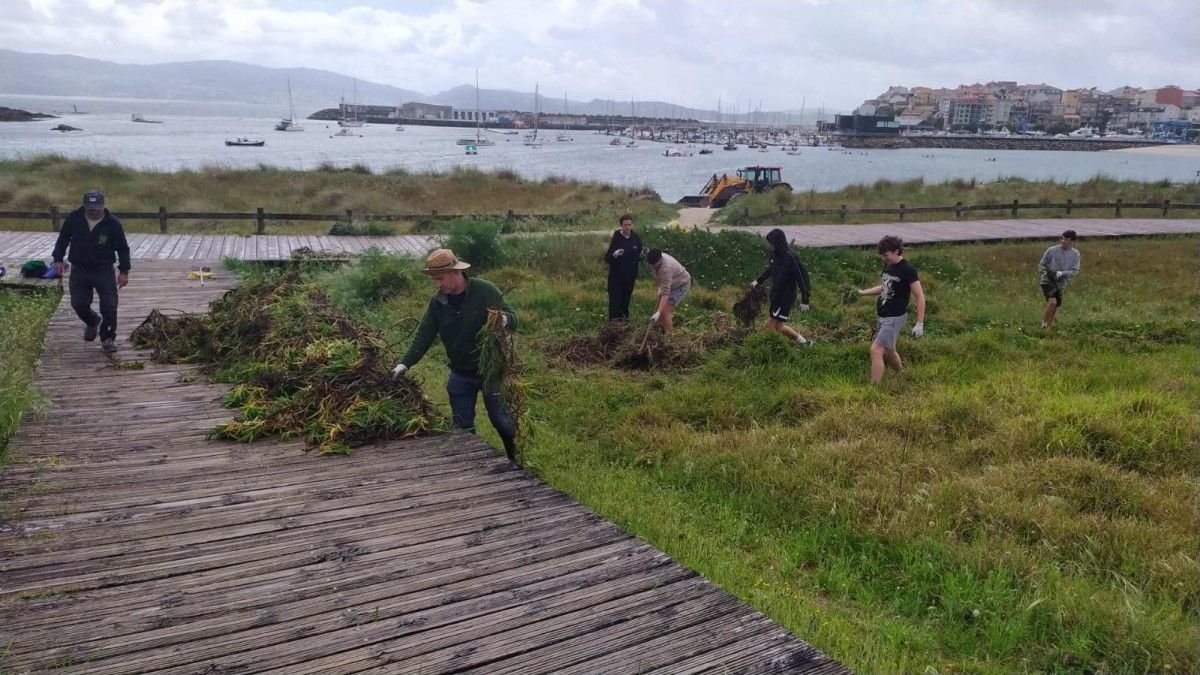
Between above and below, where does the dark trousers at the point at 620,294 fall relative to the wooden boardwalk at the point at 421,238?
below

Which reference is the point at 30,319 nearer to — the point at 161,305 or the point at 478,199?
the point at 161,305

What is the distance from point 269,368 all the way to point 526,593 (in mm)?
4464

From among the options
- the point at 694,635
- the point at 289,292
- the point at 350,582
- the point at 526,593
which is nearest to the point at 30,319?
the point at 289,292

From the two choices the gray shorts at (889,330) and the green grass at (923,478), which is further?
the gray shorts at (889,330)

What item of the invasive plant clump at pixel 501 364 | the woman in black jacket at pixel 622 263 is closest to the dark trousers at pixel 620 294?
the woman in black jacket at pixel 622 263

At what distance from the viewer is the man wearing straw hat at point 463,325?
646cm

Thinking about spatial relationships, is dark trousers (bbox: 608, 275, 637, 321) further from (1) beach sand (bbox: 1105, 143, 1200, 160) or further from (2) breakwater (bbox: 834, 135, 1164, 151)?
(1) beach sand (bbox: 1105, 143, 1200, 160)

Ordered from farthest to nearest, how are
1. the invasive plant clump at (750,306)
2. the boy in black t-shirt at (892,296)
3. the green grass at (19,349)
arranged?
1. the invasive plant clump at (750,306)
2. the boy in black t-shirt at (892,296)
3. the green grass at (19,349)

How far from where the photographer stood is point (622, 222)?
12445 millimetres

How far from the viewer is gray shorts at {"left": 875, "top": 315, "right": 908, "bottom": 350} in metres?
9.77

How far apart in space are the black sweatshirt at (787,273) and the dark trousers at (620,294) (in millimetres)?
2331

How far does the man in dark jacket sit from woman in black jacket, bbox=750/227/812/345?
7843 millimetres

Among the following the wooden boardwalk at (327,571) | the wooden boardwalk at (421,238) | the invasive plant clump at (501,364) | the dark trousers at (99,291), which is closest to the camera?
the wooden boardwalk at (327,571)

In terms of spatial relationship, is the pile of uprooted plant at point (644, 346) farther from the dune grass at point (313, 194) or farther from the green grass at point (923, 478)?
the dune grass at point (313, 194)
